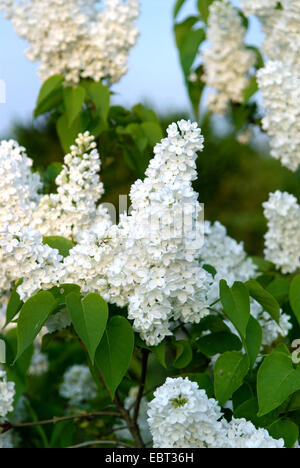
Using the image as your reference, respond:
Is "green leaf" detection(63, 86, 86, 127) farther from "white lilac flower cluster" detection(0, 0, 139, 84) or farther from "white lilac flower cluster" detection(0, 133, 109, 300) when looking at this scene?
"white lilac flower cluster" detection(0, 133, 109, 300)

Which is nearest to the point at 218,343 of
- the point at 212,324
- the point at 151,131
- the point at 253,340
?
the point at 212,324

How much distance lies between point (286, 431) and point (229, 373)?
0.16 metres

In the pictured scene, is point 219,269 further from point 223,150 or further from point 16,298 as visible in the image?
point 223,150

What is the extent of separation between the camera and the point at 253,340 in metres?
1.43

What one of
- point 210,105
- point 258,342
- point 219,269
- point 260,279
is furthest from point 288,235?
point 210,105

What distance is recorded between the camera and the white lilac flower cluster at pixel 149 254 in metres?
1.33

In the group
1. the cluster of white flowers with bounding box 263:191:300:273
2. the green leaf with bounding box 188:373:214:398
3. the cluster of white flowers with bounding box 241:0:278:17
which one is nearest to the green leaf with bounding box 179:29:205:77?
the cluster of white flowers with bounding box 241:0:278:17

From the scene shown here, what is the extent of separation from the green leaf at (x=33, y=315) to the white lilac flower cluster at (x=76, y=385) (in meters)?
1.31

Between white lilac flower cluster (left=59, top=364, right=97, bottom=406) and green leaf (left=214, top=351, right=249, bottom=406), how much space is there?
4.19ft

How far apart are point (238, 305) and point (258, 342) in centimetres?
12

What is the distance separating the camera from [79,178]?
169 centimetres

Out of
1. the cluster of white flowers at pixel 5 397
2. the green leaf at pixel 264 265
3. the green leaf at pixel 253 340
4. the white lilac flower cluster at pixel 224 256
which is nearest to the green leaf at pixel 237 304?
the green leaf at pixel 253 340

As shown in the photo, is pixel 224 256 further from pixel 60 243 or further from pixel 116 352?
pixel 116 352

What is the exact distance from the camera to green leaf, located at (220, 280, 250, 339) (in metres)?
1.35
